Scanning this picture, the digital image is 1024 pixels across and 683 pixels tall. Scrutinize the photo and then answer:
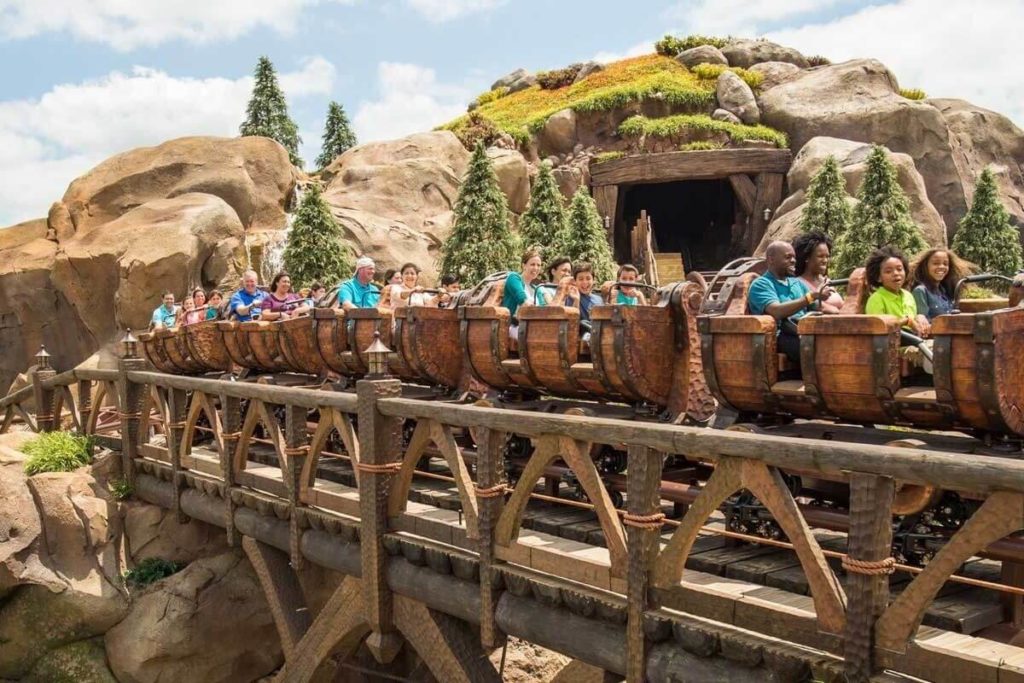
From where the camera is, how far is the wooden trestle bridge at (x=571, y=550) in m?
3.08

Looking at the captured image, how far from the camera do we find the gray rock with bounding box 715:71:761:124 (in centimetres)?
2866

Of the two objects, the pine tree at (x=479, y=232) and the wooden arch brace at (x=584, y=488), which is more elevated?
the pine tree at (x=479, y=232)

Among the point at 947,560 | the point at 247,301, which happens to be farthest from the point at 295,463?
the point at 947,560

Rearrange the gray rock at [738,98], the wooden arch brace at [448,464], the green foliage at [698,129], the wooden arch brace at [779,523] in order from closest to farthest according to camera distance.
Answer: the wooden arch brace at [779,523] < the wooden arch brace at [448,464] < the green foliage at [698,129] < the gray rock at [738,98]

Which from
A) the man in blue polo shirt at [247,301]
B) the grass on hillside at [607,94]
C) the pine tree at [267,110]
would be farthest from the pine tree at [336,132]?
the man in blue polo shirt at [247,301]

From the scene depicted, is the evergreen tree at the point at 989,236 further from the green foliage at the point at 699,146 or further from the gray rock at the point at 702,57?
the gray rock at the point at 702,57

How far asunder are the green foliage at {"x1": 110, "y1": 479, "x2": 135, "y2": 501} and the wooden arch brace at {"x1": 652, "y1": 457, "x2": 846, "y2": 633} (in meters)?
6.72

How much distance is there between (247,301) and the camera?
10617 millimetres

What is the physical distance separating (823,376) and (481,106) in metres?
31.1

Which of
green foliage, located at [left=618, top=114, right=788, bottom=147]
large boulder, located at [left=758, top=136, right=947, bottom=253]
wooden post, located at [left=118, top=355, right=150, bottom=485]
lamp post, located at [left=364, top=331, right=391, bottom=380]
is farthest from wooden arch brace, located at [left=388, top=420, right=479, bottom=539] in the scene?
green foliage, located at [left=618, top=114, right=788, bottom=147]

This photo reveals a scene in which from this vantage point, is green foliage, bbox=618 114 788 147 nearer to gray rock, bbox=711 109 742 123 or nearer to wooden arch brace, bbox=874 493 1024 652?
gray rock, bbox=711 109 742 123

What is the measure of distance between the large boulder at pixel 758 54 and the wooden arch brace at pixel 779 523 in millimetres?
31573

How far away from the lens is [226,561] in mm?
8219

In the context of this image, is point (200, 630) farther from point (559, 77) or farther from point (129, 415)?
point (559, 77)
